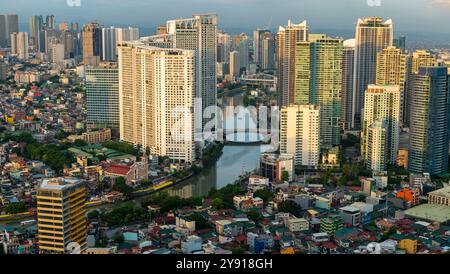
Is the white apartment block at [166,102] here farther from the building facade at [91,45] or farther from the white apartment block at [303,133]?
the building facade at [91,45]

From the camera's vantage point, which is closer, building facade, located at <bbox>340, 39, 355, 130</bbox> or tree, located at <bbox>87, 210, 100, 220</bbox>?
tree, located at <bbox>87, 210, 100, 220</bbox>

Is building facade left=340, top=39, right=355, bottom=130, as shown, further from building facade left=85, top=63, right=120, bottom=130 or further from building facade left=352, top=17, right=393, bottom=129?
building facade left=85, top=63, right=120, bottom=130

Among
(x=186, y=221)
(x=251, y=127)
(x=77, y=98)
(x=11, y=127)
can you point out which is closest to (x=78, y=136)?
(x=11, y=127)

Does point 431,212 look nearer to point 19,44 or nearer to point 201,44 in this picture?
point 201,44

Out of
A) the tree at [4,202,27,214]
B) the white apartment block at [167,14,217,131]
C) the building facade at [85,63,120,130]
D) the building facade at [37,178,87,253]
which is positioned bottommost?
the tree at [4,202,27,214]

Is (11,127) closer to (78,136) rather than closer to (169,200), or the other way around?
(78,136)

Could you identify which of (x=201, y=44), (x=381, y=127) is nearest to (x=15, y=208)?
(x=381, y=127)

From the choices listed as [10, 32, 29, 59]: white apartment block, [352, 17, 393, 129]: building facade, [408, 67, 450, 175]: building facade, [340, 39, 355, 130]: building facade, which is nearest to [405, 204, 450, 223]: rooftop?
[408, 67, 450, 175]: building facade
